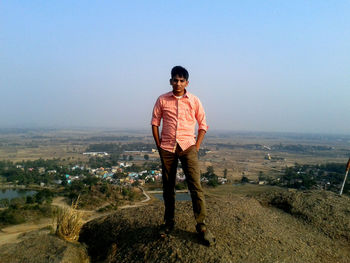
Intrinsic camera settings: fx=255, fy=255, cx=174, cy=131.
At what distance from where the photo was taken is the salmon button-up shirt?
3.11 metres

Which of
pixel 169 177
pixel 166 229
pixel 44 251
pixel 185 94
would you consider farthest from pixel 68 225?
pixel 185 94

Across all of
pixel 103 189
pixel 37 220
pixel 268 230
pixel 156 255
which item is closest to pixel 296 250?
pixel 268 230

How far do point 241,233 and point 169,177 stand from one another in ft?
4.14

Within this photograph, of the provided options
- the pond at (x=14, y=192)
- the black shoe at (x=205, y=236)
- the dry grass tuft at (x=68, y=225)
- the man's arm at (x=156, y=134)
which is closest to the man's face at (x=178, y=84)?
the man's arm at (x=156, y=134)

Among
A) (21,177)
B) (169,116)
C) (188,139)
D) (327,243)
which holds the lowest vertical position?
(21,177)

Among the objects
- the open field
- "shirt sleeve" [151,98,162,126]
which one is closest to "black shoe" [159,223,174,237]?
"shirt sleeve" [151,98,162,126]

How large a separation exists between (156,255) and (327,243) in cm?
251

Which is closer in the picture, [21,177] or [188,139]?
[188,139]

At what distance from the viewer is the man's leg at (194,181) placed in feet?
9.99

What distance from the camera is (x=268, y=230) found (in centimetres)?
362

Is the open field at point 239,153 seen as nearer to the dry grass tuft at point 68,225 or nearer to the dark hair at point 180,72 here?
the dry grass tuft at point 68,225

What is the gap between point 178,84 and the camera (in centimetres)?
308

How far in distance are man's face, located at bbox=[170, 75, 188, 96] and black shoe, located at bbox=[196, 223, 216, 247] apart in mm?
1652

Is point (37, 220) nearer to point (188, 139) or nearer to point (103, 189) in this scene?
point (103, 189)
